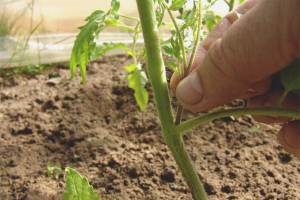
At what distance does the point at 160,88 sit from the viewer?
0.82m

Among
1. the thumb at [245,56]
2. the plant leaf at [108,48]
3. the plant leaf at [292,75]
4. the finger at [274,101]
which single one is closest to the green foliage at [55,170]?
the plant leaf at [108,48]

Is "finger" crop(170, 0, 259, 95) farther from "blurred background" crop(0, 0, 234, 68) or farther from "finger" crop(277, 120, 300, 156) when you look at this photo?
"blurred background" crop(0, 0, 234, 68)

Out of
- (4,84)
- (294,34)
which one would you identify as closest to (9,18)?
(4,84)

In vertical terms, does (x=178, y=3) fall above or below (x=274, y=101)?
above

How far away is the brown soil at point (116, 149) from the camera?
1.11 metres

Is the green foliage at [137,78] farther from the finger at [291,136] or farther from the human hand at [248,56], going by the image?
the finger at [291,136]

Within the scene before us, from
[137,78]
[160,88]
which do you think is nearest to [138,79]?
[137,78]

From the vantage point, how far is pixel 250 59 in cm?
66

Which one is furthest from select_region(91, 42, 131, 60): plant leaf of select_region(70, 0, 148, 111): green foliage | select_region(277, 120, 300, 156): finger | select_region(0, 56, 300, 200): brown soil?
select_region(277, 120, 300, 156): finger

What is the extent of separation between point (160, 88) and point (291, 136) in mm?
429

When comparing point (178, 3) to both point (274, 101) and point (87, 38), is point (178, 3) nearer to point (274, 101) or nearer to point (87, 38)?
point (87, 38)

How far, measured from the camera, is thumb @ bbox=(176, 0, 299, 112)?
1.97 ft

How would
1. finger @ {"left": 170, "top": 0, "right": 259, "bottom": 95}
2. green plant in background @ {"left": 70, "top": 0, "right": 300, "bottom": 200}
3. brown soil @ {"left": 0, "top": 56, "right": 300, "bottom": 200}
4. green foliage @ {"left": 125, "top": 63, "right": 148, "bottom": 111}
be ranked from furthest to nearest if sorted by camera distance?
brown soil @ {"left": 0, "top": 56, "right": 300, "bottom": 200} → finger @ {"left": 170, "top": 0, "right": 259, "bottom": 95} → green foliage @ {"left": 125, "top": 63, "right": 148, "bottom": 111} → green plant in background @ {"left": 70, "top": 0, "right": 300, "bottom": 200}

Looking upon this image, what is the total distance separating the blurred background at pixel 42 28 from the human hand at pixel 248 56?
1.19 metres
